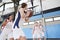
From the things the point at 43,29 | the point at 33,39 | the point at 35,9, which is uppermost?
the point at 35,9

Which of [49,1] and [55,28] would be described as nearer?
[55,28]

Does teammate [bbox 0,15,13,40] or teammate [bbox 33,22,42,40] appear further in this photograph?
teammate [bbox 0,15,13,40]

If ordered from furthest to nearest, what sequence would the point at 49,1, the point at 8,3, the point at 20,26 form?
the point at 8,3 → the point at 20,26 → the point at 49,1

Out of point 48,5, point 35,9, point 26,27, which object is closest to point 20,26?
point 26,27

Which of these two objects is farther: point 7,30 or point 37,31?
point 7,30

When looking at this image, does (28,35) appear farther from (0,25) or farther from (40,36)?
(0,25)

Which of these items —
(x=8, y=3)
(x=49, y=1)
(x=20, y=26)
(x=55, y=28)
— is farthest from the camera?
(x=8, y=3)

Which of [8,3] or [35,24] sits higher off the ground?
[8,3]

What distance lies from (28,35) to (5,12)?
0.77 metres

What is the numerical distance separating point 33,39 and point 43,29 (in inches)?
8.9

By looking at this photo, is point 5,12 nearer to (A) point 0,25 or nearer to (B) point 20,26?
(A) point 0,25

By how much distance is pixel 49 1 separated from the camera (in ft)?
6.45

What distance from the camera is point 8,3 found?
2.70 metres

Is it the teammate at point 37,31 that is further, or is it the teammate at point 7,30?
the teammate at point 7,30
